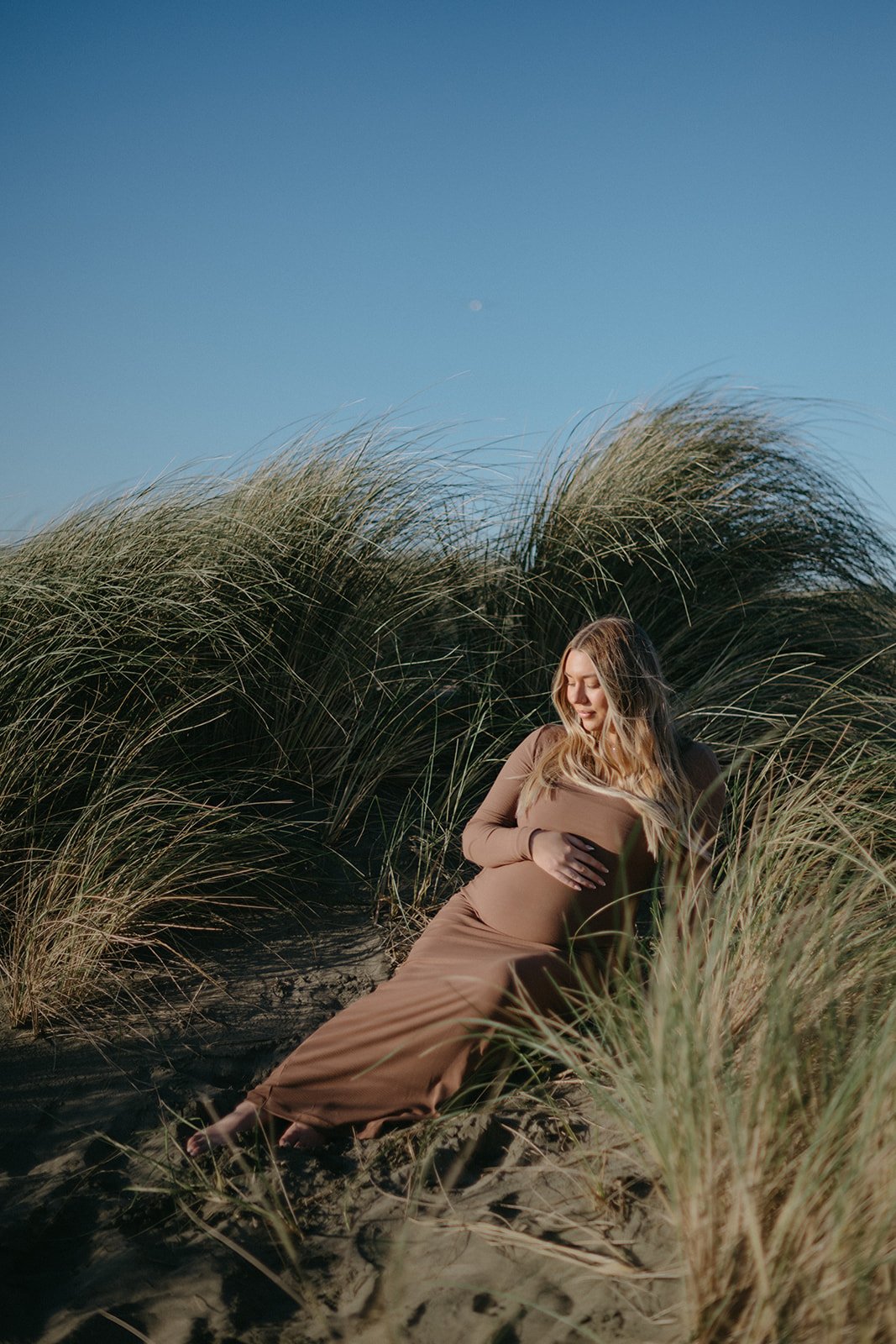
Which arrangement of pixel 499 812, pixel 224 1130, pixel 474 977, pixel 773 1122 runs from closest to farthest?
pixel 773 1122 → pixel 224 1130 → pixel 474 977 → pixel 499 812

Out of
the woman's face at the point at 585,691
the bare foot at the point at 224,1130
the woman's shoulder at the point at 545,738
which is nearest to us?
the bare foot at the point at 224,1130

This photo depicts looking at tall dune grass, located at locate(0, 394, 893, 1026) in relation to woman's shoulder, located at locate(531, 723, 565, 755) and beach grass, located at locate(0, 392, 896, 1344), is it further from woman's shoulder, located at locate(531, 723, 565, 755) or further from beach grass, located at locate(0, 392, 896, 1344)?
woman's shoulder, located at locate(531, 723, 565, 755)

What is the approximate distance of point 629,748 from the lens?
2.73 m

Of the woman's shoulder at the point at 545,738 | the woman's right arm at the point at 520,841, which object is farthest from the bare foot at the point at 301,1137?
the woman's shoulder at the point at 545,738

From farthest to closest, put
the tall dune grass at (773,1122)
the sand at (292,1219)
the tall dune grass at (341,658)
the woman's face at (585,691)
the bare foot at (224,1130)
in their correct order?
1. the tall dune grass at (341,658)
2. the woman's face at (585,691)
3. the bare foot at (224,1130)
4. the sand at (292,1219)
5. the tall dune grass at (773,1122)

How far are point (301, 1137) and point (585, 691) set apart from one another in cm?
136

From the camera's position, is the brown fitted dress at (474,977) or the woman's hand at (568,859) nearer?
the brown fitted dress at (474,977)

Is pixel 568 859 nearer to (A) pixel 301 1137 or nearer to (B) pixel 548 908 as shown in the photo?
(B) pixel 548 908

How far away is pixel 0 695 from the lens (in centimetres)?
353

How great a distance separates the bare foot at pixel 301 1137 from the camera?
7.84ft

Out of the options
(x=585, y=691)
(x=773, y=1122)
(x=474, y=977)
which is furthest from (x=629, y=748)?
(x=773, y=1122)

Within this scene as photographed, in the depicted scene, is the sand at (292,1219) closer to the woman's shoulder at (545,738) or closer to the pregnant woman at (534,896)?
the pregnant woman at (534,896)

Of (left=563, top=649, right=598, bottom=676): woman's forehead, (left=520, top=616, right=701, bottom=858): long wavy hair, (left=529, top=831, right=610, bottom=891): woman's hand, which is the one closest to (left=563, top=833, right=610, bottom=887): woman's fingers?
(left=529, top=831, right=610, bottom=891): woman's hand

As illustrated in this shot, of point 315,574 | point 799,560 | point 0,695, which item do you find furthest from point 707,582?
point 0,695
